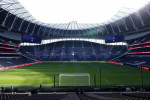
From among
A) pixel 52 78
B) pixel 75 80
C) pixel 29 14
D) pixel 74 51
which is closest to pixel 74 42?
pixel 74 51

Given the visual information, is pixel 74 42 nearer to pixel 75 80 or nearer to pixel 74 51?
pixel 74 51

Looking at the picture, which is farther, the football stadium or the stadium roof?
the football stadium

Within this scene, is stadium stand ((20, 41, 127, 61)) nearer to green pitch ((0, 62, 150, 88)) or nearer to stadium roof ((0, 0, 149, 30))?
stadium roof ((0, 0, 149, 30))

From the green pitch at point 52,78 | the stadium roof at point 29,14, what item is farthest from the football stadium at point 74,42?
the green pitch at point 52,78

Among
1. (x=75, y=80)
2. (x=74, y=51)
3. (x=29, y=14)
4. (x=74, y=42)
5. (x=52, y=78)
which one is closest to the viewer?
(x=75, y=80)

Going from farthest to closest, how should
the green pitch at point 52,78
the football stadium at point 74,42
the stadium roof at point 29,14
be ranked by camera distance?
the football stadium at point 74,42
the stadium roof at point 29,14
the green pitch at point 52,78

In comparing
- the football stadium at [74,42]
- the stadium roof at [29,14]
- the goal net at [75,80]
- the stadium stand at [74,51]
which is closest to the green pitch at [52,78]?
the goal net at [75,80]

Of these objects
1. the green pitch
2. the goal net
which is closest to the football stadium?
the green pitch

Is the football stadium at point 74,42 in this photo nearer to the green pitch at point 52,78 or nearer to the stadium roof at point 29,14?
the stadium roof at point 29,14

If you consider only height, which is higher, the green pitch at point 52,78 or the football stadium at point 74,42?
the football stadium at point 74,42

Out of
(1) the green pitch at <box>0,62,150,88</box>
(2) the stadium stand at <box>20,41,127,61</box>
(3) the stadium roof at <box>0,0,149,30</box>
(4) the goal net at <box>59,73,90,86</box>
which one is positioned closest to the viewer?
(4) the goal net at <box>59,73,90,86</box>

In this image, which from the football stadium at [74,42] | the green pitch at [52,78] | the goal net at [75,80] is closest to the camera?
the goal net at [75,80]

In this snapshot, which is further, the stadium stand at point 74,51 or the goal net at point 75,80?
the stadium stand at point 74,51

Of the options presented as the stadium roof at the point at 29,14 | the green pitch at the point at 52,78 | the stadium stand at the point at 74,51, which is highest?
the stadium roof at the point at 29,14
